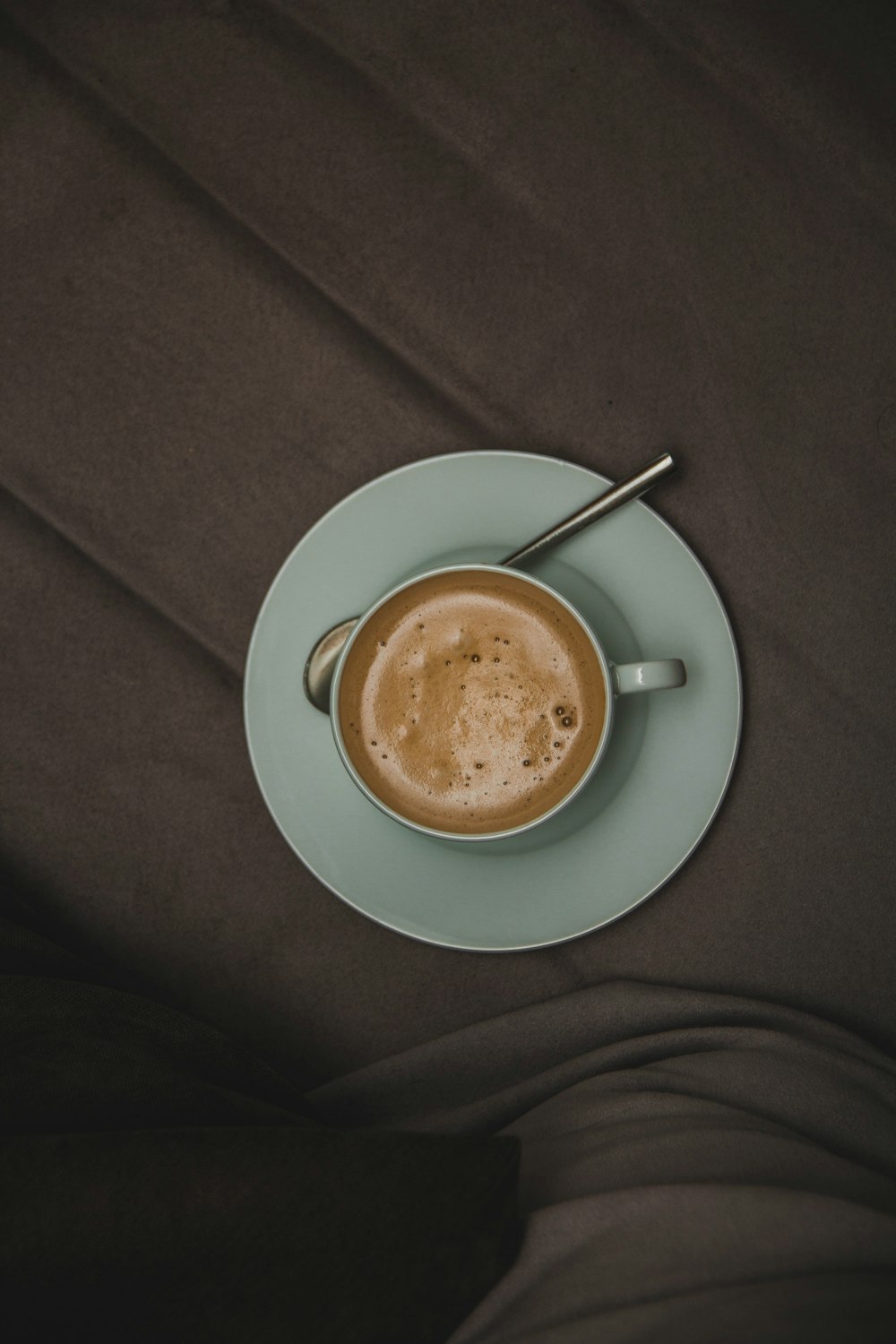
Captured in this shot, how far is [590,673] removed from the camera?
886 millimetres

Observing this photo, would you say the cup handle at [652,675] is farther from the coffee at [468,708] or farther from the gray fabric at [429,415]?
the gray fabric at [429,415]

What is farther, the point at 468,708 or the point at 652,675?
the point at 468,708

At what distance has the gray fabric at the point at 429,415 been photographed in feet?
3.17

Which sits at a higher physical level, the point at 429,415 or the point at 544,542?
the point at 429,415

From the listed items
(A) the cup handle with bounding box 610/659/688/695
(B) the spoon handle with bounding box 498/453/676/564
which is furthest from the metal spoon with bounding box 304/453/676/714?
(A) the cup handle with bounding box 610/659/688/695

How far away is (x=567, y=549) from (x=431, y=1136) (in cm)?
59

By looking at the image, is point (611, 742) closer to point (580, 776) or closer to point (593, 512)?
point (580, 776)

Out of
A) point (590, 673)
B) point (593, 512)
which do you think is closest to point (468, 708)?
point (590, 673)

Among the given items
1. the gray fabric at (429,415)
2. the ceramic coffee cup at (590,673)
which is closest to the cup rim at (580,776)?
the ceramic coffee cup at (590,673)

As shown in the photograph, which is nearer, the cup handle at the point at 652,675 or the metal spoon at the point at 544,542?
the cup handle at the point at 652,675

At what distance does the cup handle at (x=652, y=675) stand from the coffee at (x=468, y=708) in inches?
3.0

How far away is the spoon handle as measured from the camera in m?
0.90

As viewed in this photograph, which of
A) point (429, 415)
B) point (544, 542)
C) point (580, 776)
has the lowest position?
point (580, 776)

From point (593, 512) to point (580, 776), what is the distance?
28cm
